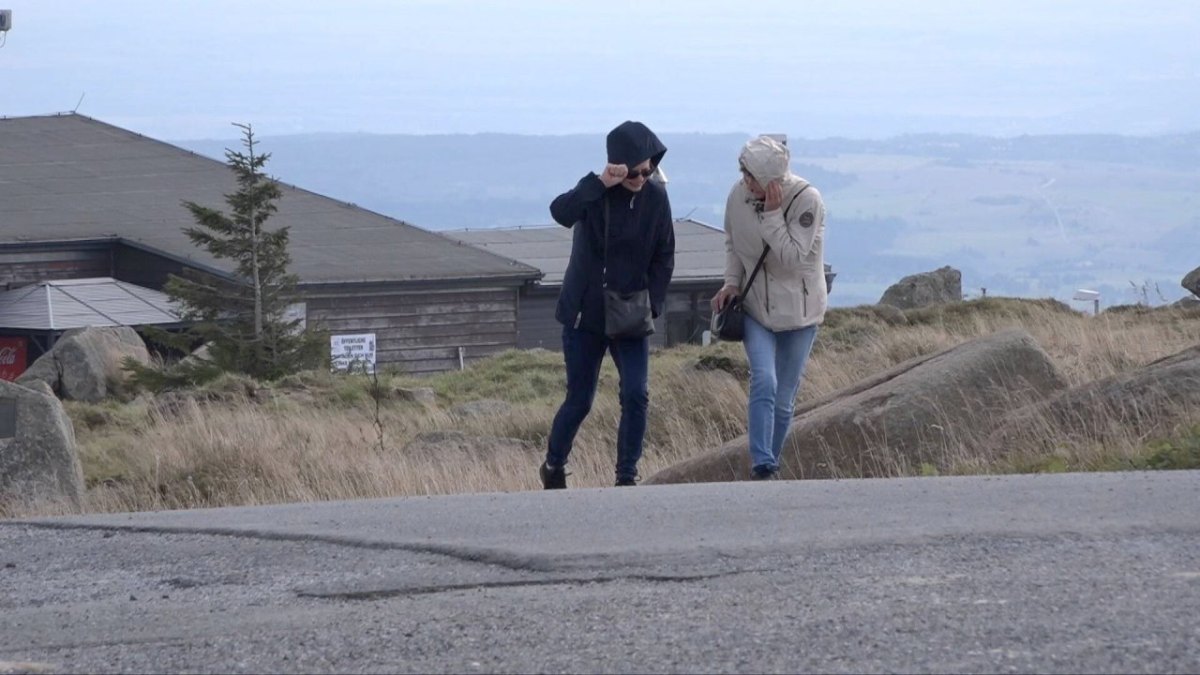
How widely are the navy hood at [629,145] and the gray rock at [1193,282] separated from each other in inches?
671

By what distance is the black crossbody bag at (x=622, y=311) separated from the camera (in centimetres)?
787

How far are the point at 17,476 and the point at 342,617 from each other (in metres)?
6.25

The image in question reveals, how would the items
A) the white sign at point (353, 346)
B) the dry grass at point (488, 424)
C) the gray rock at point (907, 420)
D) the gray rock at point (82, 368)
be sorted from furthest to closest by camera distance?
the white sign at point (353, 346)
the gray rock at point (82, 368)
the dry grass at point (488, 424)
the gray rock at point (907, 420)

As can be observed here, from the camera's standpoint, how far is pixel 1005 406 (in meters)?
9.50

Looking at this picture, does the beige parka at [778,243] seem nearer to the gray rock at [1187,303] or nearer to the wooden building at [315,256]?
the gray rock at [1187,303]

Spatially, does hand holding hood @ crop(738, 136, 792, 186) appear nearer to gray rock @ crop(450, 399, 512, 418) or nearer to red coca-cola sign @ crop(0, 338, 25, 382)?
gray rock @ crop(450, 399, 512, 418)

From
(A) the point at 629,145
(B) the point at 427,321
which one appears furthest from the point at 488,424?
(B) the point at 427,321

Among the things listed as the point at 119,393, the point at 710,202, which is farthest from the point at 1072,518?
the point at 710,202

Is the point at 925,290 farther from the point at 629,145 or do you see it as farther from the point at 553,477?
the point at 629,145

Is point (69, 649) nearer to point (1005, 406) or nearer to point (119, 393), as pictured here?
point (1005, 406)

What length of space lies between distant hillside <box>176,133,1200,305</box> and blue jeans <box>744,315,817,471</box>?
94.2 m

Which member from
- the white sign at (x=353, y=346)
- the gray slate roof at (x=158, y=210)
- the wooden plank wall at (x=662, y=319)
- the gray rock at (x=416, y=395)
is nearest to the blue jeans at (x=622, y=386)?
the gray rock at (x=416, y=395)

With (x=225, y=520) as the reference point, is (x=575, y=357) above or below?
above

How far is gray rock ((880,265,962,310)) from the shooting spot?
91.5 feet
